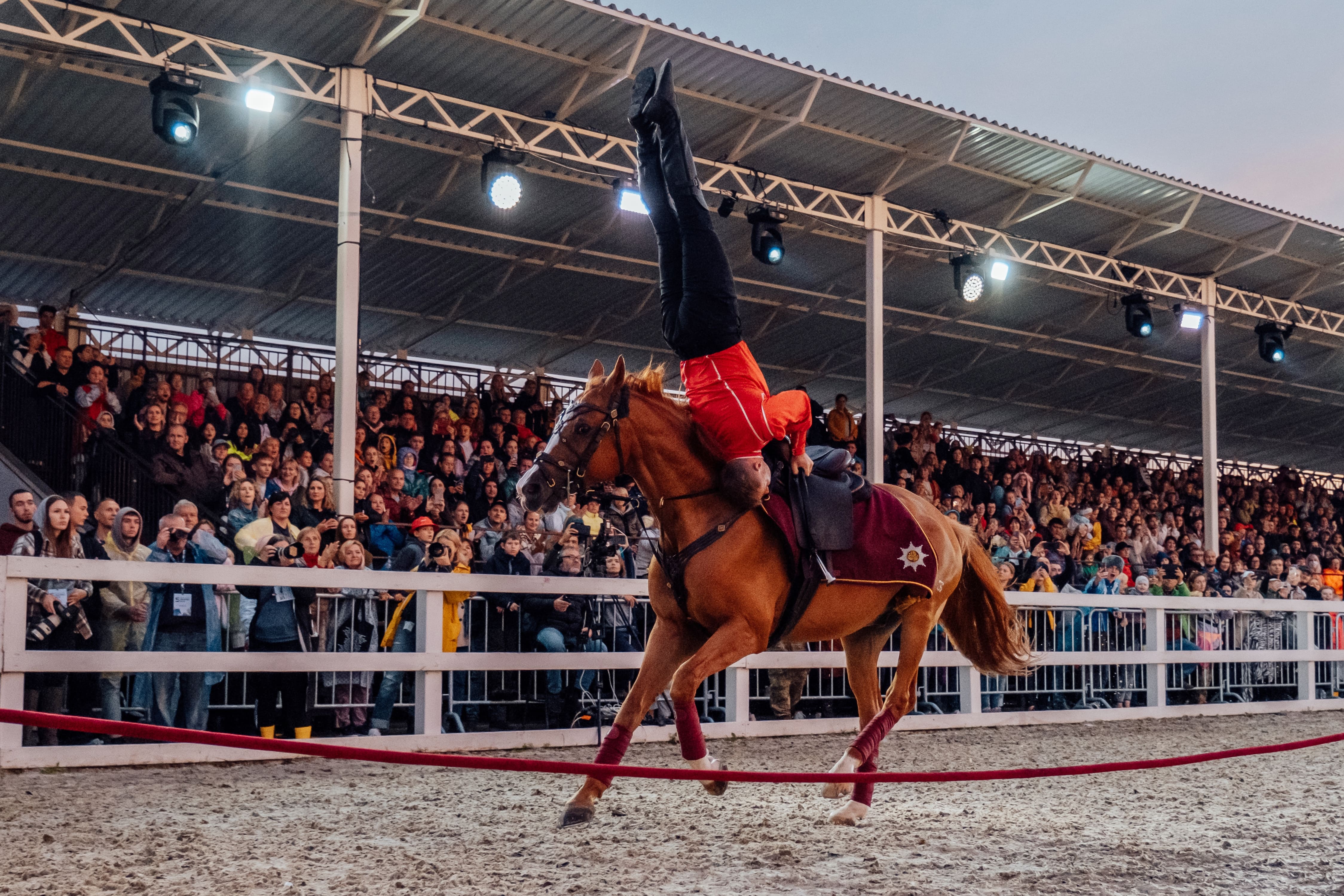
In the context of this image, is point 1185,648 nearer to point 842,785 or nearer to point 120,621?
point 842,785

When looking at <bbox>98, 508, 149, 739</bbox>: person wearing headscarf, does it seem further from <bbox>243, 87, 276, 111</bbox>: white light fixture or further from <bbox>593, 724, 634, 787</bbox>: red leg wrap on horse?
<bbox>243, 87, 276, 111</bbox>: white light fixture

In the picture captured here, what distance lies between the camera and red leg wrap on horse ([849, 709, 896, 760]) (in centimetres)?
584

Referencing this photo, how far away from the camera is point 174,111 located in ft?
35.5

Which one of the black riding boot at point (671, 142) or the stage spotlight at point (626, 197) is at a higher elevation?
the stage spotlight at point (626, 197)

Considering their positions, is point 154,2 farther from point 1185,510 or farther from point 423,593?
point 1185,510

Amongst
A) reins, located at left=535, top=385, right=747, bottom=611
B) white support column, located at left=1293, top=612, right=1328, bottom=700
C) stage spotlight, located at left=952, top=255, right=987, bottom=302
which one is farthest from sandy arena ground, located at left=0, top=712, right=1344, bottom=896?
stage spotlight, located at left=952, top=255, right=987, bottom=302

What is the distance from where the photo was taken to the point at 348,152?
38.0 ft

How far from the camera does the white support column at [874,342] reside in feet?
48.8

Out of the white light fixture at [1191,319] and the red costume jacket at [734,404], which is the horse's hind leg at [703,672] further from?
the white light fixture at [1191,319]

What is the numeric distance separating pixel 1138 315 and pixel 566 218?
356 inches

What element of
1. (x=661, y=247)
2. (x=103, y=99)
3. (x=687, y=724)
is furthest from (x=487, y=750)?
(x=103, y=99)

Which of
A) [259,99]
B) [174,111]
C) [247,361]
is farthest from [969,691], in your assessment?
[247,361]

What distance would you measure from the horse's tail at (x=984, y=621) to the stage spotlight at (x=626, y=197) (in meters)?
7.95

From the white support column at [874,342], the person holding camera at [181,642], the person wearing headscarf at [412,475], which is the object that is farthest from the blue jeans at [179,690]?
the white support column at [874,342]
